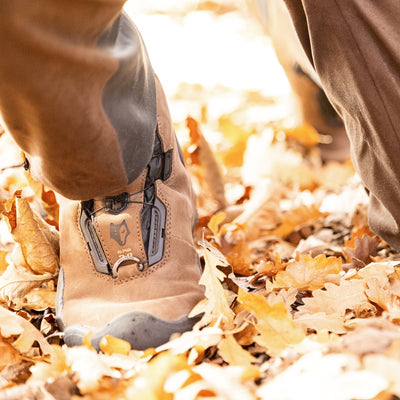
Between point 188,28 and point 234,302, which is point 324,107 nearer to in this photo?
point 234,302

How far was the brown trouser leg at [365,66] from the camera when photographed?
113cm

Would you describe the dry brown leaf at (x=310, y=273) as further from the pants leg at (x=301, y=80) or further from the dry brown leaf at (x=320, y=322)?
the pants leg at (x=301, y=80)

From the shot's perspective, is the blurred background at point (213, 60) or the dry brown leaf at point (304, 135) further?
the blurred background at point (213, 60)

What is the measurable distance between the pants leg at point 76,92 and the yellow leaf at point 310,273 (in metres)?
0.43

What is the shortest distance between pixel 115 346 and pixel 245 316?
265 millimetres

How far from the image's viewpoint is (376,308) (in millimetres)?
1083

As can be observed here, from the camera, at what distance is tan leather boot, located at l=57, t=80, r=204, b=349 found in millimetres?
1102

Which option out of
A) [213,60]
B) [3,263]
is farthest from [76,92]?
[213,60]

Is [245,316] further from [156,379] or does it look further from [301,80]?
[301,80]

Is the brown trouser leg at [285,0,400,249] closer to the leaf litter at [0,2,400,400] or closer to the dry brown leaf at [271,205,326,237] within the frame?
the leaf litter at [0,2,400,400]

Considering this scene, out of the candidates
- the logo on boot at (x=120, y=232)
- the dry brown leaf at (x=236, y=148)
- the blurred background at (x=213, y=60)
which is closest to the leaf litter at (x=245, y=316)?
the logo on boot at (x=120, y=232)

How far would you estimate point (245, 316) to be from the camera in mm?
1093

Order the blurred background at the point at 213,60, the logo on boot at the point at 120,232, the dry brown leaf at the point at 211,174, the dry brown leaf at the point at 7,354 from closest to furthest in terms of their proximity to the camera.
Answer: the dry brown leaf at the point at 7,354, the logo on boot at the point at 120,232, the dry brown leaf at the point at 211,174, the blurred background at the point at 213,60

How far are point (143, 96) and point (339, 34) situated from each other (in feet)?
1.45
